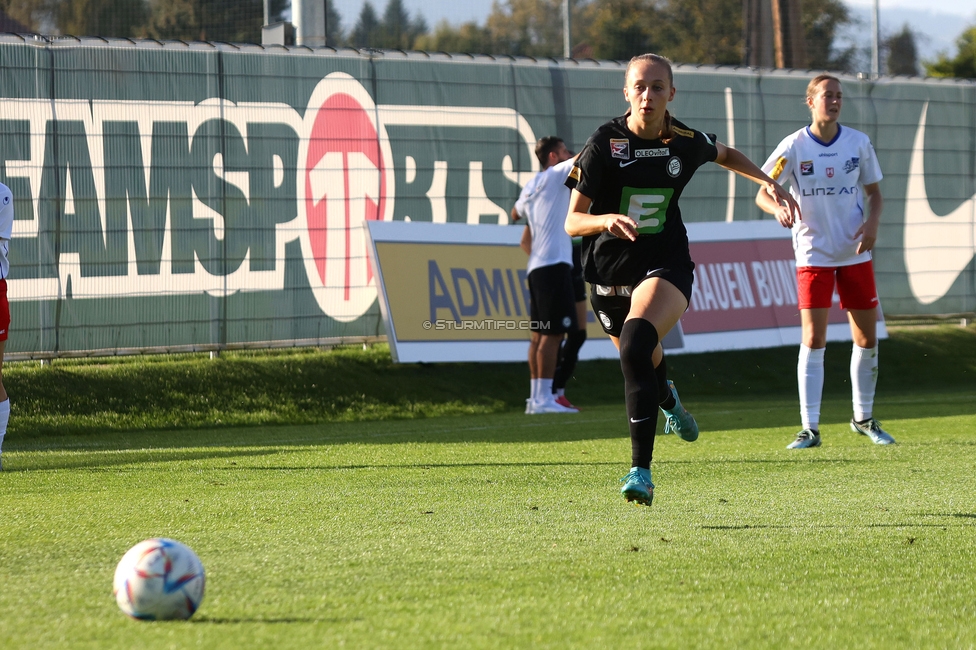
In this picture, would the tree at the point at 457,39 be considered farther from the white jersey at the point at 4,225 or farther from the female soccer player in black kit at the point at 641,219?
the female soccer player in black kit at the point at 641,219

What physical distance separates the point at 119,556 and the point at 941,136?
14.0 m

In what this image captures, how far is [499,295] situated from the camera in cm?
1252

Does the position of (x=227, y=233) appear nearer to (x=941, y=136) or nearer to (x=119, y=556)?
(x=119, y=556)

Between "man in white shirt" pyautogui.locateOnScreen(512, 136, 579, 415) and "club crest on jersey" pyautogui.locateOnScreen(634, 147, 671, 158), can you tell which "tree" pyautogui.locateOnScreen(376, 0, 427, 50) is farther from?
"club crest on jersey" pyautogui.locateOnScreen(634, 147, 671, 158)

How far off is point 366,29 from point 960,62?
20.8 m

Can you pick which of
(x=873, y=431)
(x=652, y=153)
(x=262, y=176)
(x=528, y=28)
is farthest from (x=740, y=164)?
(x=528, y=28)

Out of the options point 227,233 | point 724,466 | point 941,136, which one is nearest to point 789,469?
point 724,466

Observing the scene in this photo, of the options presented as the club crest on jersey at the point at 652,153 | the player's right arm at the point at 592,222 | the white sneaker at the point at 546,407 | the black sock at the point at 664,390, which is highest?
the club crest on jersey at the point at 652,153

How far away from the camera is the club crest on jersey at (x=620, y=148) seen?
534cm

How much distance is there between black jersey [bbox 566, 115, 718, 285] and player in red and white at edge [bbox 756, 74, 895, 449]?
252 cm

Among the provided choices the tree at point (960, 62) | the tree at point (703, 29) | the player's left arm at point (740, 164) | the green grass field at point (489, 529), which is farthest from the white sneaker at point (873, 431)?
the tree at point (703, 29)

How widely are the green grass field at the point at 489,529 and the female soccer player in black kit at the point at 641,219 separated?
27.6 inches

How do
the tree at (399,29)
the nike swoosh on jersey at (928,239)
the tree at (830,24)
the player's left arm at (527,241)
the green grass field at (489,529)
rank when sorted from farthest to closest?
the tree at (830,24)
the tree at (399,29)
the nike swoosh on jersey at (928,239)
the player's left arm at (527,241)
the green grass field at (489,529)

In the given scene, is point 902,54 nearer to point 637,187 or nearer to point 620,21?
point 620,21
